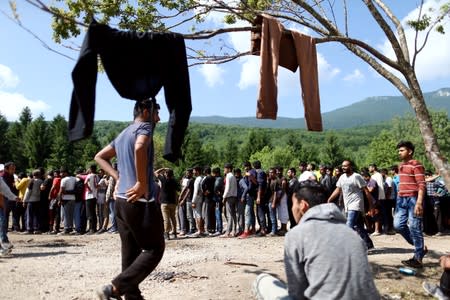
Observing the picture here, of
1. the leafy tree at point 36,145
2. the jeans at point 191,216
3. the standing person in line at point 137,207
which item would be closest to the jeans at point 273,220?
the jeans at point 191,216

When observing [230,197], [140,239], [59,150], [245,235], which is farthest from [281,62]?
[59,150]

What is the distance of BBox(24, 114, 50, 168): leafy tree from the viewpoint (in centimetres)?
6875

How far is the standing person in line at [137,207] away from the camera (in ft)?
13.0

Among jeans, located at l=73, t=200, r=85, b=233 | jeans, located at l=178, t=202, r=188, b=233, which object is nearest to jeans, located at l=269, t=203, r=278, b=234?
jeans, located at l=178, t=202, r=188, b=233

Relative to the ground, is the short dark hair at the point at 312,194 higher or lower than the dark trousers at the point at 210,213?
higher

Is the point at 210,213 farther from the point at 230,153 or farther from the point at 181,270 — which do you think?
the point at 230,153

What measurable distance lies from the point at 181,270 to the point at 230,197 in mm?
5786

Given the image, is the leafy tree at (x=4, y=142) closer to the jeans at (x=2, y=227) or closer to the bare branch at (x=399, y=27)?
the jeans at (x=2, y=227)

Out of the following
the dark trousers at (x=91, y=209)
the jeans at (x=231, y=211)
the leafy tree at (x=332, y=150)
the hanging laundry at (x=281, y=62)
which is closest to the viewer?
the hanging laundry at (x=281, y=62)

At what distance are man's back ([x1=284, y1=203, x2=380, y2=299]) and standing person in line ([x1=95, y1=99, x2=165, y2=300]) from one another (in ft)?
5.14

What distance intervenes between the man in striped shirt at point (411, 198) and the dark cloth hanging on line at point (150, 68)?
4.94 m

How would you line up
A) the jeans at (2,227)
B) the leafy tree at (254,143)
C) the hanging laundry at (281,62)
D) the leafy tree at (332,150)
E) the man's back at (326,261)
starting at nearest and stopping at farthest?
1. the man's back at (326,261)
2. the hanging laundry at (281,62)
3. the jeans at (2,227)
4. the leafy tree at (332,150)
5. the leafy tree at (254,143)

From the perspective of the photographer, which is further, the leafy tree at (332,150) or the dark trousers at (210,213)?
the leafy tree at (332,150)

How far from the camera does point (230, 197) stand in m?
13.1
